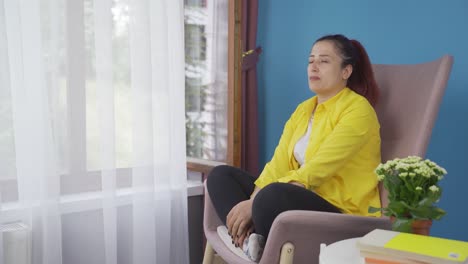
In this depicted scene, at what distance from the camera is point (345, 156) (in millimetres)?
1750

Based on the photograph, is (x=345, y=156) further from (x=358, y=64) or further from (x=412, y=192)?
(x=412, y=192)

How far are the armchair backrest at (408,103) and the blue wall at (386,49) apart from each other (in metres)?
0.16

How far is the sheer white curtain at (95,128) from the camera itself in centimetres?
195

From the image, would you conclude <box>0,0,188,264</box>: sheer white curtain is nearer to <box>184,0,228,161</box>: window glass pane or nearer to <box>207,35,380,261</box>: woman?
<box>184,0,228,161</box>: window glass pane

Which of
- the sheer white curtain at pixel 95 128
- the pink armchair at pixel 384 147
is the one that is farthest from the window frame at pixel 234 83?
the pink armchair at pixel 384 147

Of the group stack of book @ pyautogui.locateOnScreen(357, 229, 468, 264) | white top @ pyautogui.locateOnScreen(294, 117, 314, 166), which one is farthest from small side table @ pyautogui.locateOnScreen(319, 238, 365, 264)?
white top @ pyautogui.locateOnScreen(294, 117, 314, 166)

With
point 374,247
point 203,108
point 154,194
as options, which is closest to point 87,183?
point 154,194

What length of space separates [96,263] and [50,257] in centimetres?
21

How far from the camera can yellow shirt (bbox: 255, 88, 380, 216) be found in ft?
5.74

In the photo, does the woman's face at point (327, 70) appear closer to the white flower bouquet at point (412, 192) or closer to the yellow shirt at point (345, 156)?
the yellow shirt at point (345, 156)

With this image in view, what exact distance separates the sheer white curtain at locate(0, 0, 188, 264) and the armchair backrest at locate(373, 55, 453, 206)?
2.78 feet

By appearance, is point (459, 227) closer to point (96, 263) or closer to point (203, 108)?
point (203, 108)

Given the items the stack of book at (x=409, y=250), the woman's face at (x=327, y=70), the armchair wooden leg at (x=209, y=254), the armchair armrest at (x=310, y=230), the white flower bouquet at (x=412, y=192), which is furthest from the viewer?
the armchair wooden leg at (x=209, y=254)

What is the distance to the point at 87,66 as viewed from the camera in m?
2.12
